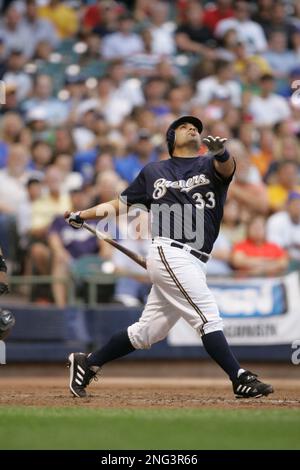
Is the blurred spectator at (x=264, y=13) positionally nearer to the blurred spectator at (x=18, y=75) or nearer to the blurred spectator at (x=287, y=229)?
the blurred spectator at (x=18, y=75)

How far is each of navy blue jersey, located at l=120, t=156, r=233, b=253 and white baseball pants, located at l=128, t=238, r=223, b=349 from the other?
4.7 inches

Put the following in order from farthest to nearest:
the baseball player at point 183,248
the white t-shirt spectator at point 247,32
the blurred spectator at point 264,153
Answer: the white t-shirt spectator at point 247,32 < the blurred spectator at point 264,153 < the baseball player at point 183,248

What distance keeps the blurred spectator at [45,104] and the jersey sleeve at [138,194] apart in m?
6.86

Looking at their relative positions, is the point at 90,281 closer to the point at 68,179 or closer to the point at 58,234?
the point at 58,234

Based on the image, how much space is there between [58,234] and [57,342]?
127 centimetres

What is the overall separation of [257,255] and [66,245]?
7.39 ft

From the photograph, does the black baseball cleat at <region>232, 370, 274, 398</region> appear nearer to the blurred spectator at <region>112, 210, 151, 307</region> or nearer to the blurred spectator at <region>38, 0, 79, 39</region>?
the blurred spectator at <region>112, 210, 151, 307</region>

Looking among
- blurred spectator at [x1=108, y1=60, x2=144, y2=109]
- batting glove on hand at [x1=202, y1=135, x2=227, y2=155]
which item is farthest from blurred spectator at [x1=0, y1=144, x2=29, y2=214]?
batting glove on hand at [x1=202, y1=135, x2=227, y2=155]

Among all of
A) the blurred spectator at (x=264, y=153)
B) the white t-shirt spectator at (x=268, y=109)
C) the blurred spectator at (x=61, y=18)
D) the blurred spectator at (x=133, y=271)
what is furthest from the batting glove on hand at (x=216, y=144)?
the blurred spectator at (x=61, y=18)

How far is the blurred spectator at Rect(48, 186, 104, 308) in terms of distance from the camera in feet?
40.4

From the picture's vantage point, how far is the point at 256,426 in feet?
21.5

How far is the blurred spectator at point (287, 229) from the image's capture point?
12.9 meters

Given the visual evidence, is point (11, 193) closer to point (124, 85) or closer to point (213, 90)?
point (124, 85)

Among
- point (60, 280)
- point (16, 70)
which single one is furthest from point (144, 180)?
point (16, 70)
